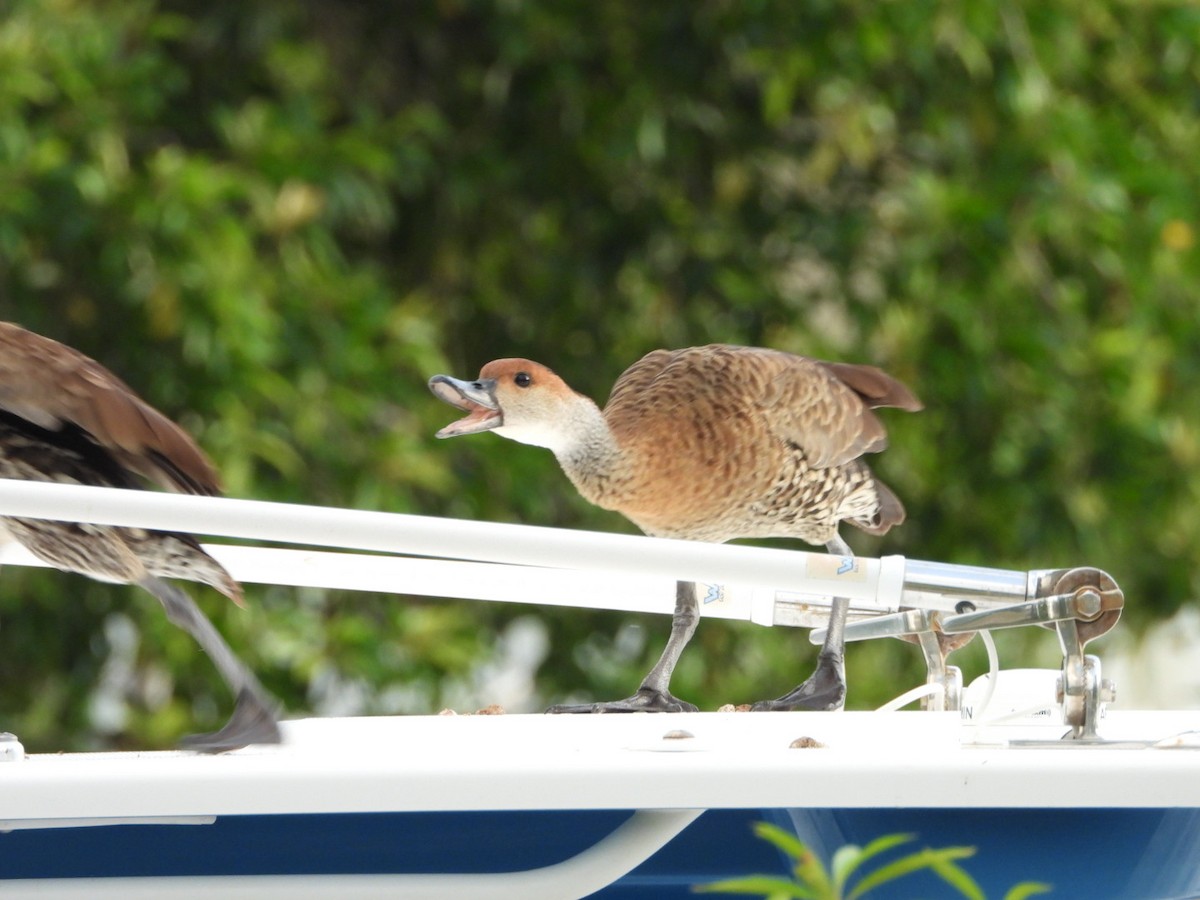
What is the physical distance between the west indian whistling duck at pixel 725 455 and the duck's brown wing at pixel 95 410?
0.34 m

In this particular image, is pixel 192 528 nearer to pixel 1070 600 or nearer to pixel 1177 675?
pixel 1070 600

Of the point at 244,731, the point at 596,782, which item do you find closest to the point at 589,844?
the point at 596,782

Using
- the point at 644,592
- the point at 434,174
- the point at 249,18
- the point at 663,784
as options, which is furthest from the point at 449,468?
the point at 663,784

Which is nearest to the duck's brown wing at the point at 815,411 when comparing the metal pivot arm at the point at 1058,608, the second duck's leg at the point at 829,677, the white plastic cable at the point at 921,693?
the second duck's leg at the point at 829,677

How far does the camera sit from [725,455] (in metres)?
1.72

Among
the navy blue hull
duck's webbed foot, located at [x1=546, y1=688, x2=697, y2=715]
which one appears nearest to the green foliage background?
duck's webbed foot, located at [x1=546, y1=688, x2=697, y2=715]

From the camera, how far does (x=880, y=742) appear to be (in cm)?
138

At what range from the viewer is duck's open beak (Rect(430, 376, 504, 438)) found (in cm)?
146

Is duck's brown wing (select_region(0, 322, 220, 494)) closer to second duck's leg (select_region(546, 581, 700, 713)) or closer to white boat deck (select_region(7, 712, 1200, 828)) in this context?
Answer: white boat deck (select_region(7, 712, 1200, 828))

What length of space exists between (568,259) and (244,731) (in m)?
2.44

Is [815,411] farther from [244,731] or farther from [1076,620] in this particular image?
[244,731]

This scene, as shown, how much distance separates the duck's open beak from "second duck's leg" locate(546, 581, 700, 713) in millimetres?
343

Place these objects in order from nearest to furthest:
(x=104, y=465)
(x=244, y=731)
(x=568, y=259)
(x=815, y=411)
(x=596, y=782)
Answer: (x=596, y=782)
(x=244, y=731)
(x=104, y=465)
(x=815, y=411)
(x=568, y=259)

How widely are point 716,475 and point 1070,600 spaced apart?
0.54 meters
